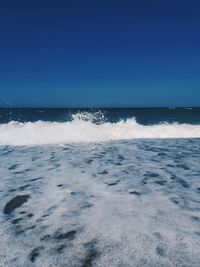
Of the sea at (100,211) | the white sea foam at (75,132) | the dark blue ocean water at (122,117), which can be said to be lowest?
the dark blue ocean water at (122,117)

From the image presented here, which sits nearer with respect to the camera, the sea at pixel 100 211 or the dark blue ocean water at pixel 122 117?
the sea at pixel 100 211

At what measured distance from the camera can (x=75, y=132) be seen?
1383cm

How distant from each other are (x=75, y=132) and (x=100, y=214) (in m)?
10.2

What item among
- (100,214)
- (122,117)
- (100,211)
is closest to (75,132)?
(100,211)

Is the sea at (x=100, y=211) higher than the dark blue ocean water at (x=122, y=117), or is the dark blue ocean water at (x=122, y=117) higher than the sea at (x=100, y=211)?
the sea at (x=100, y=211)

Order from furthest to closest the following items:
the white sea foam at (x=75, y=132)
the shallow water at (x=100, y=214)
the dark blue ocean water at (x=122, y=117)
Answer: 1. the dark blue ocean water at (x=122, y=117)
2. the white sea foam at (x=75, y=132)
3. the shallow water at (x=100, y=214)

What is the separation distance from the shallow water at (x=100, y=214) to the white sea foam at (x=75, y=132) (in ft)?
18.2

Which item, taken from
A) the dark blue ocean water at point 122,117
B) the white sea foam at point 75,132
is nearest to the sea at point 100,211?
the white sea foam at point 75,132

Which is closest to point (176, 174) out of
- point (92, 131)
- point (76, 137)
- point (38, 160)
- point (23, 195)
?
point (23, 195)

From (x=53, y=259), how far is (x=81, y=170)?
3.51m

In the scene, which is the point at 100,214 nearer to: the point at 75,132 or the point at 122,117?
the point at 75,132

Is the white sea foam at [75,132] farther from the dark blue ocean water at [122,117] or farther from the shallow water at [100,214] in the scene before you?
the dark blue ocean water at [122,117]

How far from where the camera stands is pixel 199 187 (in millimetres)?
4891

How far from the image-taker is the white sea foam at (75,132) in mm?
12250
